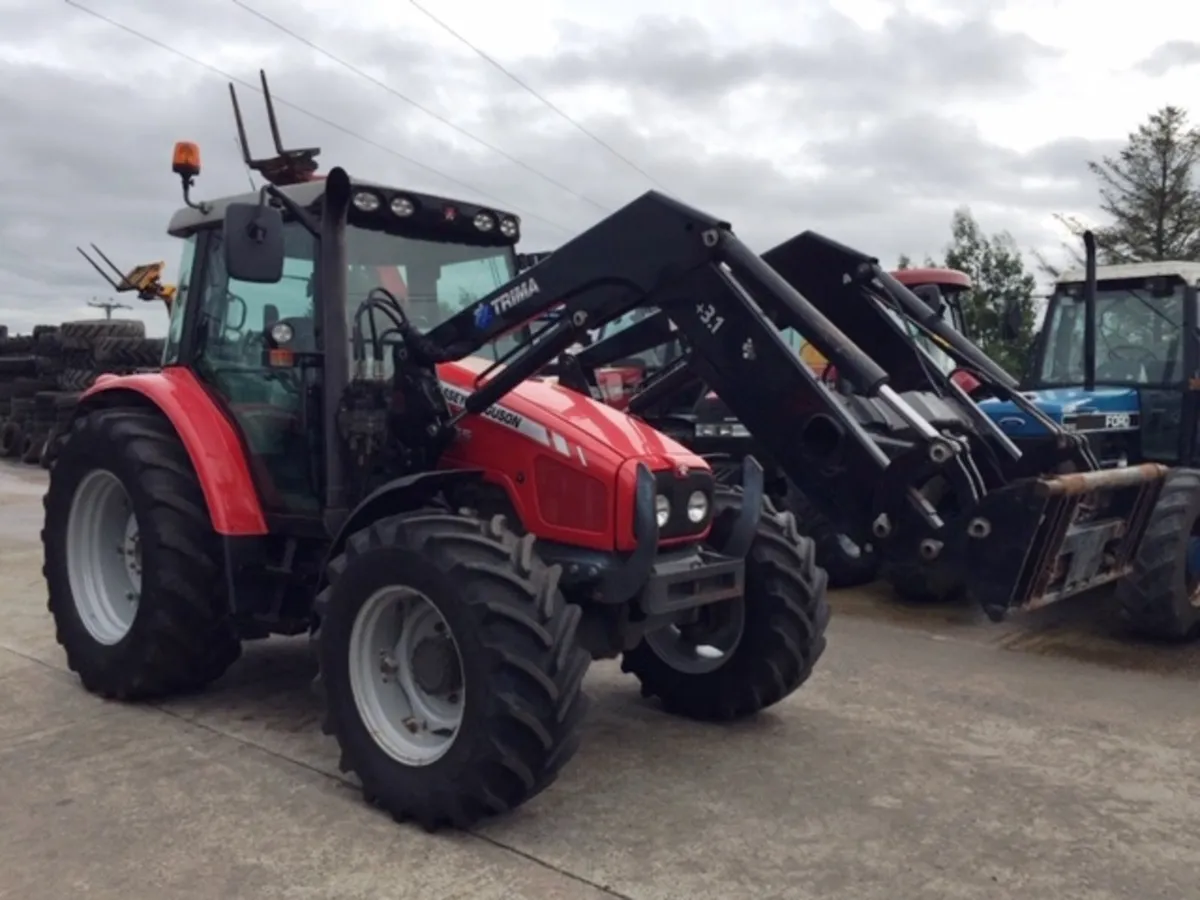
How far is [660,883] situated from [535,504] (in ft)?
4.75

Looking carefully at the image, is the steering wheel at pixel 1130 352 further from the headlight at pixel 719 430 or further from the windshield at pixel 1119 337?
the headlight at pixel 719 430

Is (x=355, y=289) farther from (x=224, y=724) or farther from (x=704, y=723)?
(x=704, y=723)

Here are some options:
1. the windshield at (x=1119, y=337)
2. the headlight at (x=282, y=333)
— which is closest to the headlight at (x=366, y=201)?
the headlight at (x=282, y=333)

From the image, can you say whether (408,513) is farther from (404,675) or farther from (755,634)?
(755,634)

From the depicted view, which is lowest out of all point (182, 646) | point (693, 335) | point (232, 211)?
point (182, 646)

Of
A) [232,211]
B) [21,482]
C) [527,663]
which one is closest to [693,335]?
[527,663]

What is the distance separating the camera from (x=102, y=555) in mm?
5762

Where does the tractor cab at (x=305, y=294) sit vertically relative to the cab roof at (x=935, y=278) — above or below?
below

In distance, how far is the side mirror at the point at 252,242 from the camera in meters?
4.42

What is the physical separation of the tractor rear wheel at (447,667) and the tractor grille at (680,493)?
659 mm

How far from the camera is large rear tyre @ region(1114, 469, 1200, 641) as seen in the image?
6.63 metres

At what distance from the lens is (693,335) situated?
4.32 m

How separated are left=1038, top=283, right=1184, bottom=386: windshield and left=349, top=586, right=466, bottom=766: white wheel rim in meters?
5.92

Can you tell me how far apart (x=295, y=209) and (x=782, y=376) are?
2078 millimetres
